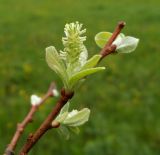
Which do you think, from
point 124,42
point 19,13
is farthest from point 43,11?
point 124,42

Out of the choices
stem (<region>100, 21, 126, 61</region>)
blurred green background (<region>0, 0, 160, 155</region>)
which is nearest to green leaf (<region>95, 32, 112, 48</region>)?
stem (<region>100, 21, 126, 61</region>)

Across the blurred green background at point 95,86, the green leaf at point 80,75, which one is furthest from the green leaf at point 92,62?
the blurred green background at point 95,86

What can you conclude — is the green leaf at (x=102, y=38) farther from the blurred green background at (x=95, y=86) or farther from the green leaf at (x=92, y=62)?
the blurred green background at (x=95, y=86)

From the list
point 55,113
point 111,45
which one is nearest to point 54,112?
point 55,113

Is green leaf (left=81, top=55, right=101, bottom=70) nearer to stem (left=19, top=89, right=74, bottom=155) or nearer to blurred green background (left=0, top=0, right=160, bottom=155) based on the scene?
stem (left=19, top=89, right=74, bottom=155)

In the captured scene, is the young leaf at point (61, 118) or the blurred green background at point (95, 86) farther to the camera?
the blurred green background at point (95, 86)

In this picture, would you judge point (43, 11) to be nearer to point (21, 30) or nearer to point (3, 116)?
point (21, 30)
